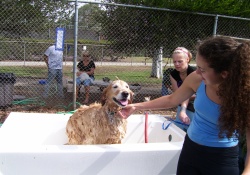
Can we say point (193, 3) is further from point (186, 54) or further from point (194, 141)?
point (194, 141)

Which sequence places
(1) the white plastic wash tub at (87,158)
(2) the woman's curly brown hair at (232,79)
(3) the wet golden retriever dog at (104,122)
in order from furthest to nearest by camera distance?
(3) the wet golden retriever dog at (104,122)
(1) the white plastic wash tub at (87,158)
(2) the woman's curly brown hair at (232,79)

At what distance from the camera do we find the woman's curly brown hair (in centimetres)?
156

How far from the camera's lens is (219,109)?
69.9 inches

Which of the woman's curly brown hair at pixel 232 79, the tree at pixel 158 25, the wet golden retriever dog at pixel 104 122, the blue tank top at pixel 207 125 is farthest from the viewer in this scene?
the tree at pixel 158 25

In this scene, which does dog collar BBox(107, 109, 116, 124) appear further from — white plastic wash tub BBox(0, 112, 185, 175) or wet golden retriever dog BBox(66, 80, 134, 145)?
white plastic wash tub BBox(0, 112, 185, 175)

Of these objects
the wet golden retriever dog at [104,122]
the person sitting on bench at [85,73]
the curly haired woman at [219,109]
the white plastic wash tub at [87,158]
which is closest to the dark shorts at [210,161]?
the curly haired woman at [219,109]

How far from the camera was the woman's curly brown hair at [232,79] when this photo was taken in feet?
5.13

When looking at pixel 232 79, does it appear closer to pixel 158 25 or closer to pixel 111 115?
pixel 111 115

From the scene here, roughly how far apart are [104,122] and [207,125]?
1.67 metres

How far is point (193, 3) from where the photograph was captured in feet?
22.9

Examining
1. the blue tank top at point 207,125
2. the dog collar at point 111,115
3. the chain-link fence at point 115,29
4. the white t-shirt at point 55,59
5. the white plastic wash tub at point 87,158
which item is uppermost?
the chain-link fence at point 115,29

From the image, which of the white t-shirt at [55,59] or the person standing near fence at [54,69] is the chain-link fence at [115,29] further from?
the white t-shirt at [55,59]

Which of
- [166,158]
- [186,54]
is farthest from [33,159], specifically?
[186,54]

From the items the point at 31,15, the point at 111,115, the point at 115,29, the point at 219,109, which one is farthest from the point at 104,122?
the point at 115,29
